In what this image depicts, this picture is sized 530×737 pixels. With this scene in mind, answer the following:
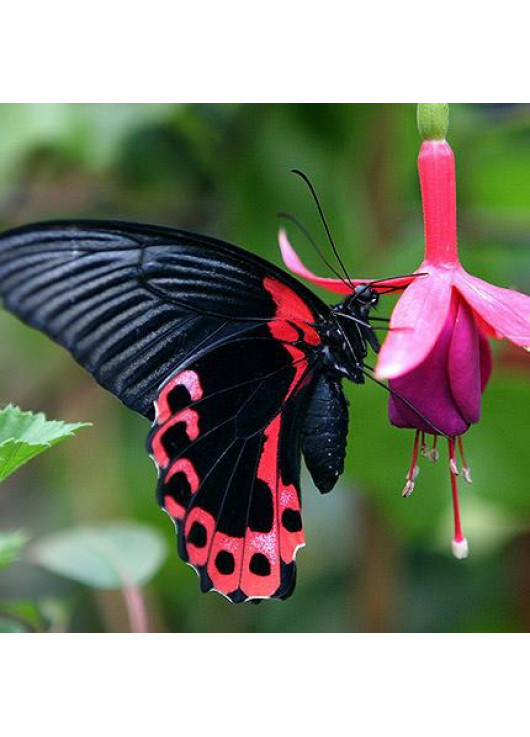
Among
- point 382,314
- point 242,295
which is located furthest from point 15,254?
point 382,314

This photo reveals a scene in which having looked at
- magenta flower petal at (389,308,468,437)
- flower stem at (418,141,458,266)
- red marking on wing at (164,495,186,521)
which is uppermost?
flower stem at (418,141,458,266)

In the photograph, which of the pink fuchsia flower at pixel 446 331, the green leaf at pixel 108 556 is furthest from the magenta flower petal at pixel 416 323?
the green leaf at pixel 108 556

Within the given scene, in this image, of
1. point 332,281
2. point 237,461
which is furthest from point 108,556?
point 332,281

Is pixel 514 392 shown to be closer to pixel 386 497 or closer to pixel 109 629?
pixel 386 497

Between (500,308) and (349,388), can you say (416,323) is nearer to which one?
(500,308)

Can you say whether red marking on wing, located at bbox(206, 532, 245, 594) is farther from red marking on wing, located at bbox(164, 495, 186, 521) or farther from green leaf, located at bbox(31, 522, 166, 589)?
green leaf, located at bbox(31, 522, 166, 589)

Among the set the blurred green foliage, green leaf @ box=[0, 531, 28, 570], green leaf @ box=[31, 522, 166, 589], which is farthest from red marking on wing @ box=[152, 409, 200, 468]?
the blurred green foliage
